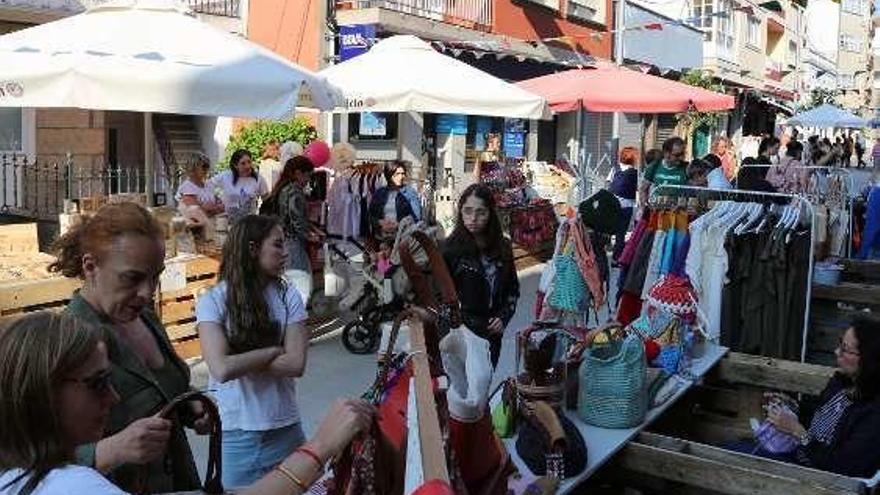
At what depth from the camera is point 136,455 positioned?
185 centimetres

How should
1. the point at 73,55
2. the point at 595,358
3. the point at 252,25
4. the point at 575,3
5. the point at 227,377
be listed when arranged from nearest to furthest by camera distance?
the point at 227,377 < the point at 595,358 < the point at 73,55 < the point at 252,25 < the point at 575,3

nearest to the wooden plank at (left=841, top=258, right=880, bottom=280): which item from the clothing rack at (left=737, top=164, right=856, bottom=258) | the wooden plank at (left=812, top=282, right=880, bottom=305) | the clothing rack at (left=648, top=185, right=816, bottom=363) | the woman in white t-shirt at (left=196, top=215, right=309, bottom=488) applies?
the wooden plank at (left=812, top=282, right=880, bottom=305)

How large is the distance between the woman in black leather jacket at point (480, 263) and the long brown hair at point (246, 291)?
5.09 ft

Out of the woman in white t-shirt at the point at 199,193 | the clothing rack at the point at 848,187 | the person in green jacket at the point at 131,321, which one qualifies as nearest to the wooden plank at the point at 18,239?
the woman in white t-shirt at the point at 199,193

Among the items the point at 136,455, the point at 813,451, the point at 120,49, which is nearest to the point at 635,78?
the point at 120,49

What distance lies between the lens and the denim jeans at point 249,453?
298 centimetres

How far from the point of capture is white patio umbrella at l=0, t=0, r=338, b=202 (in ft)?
18.5

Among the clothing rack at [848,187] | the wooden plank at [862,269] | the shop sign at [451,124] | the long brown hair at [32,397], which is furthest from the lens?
the shop sign at [451,124]

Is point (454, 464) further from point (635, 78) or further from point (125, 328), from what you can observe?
point (635, 78)

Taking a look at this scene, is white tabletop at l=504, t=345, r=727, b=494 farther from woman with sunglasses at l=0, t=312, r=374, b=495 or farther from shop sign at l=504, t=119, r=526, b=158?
shop sign at l=504, t=119, r=526, b=158

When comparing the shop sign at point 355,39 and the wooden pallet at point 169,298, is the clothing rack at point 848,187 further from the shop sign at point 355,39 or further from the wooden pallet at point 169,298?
the shop sign at point 355,39

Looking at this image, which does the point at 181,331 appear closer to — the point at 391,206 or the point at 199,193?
the point at 199,193

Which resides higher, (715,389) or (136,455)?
(136,455)

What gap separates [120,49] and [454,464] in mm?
4783
